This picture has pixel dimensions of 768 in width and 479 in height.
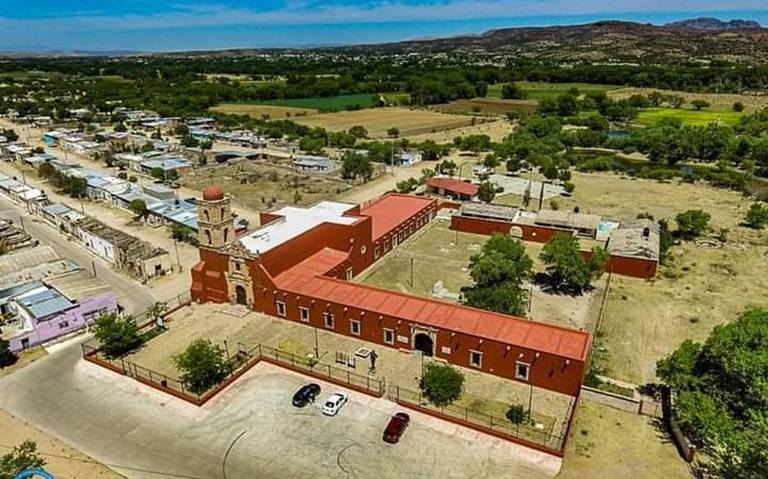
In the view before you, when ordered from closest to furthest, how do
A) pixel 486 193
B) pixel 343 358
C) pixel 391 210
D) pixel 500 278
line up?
pixel 343 358 < pixel 500 278 < pixel 391 210 < pixel 486 193

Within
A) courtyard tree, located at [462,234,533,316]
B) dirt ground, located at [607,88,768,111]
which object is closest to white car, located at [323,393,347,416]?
courtyard tree, located at [462,234,533,316]

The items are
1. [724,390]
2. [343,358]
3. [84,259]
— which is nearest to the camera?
[724,390]

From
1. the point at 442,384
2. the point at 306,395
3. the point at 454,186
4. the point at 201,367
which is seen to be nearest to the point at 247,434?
the point at 306,395

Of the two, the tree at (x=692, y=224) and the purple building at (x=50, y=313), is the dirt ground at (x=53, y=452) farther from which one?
the tree at (x=692, y=224)

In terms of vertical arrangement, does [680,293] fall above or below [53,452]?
above

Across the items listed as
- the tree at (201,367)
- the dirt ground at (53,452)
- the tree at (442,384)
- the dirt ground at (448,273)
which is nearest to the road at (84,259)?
the tree at (201,367)

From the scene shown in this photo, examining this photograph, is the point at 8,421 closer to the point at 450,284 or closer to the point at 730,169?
the point at 450,284

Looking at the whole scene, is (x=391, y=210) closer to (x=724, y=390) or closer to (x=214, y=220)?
(x=214, y=220)

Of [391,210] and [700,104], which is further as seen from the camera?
[700,104]
